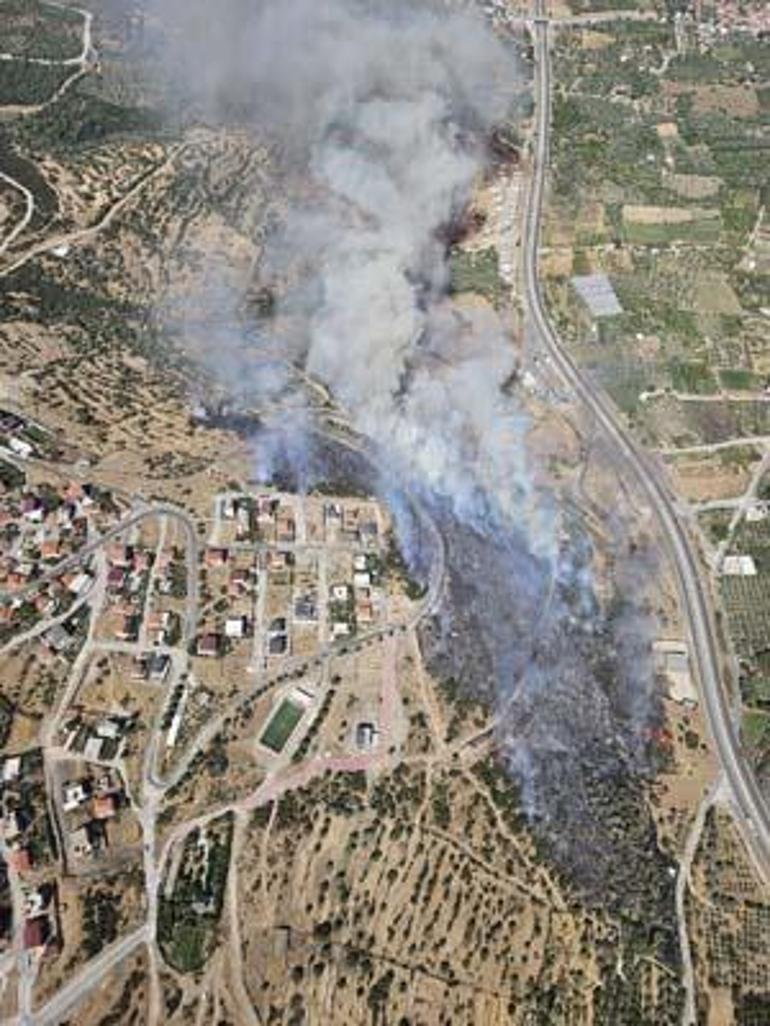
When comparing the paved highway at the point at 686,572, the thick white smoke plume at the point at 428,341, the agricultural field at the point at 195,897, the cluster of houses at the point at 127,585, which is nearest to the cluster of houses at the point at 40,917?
the agricultural field at the point at 195,897

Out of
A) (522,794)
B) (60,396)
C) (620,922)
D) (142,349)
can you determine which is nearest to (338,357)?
(142,349)

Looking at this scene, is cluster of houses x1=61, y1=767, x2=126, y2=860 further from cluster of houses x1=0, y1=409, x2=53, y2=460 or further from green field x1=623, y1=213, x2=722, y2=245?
green field x1=623, y1=213, x2=722, y2=245

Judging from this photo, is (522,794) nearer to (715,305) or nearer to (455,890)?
(455,890)

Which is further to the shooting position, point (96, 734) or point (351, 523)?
point (351, 523)

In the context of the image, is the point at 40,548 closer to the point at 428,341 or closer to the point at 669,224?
the point at 428,341

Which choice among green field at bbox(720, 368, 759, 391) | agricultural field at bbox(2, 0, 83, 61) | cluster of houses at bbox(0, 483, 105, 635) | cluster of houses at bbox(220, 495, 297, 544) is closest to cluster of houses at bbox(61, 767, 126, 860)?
cluster of houses at bbox(0, 483, 105, 635)

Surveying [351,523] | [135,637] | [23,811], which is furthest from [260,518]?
[23,811]
